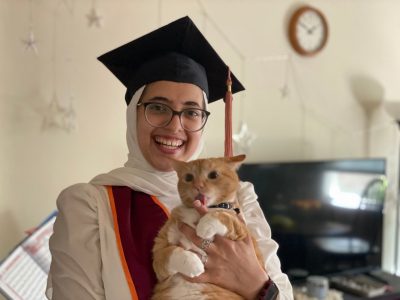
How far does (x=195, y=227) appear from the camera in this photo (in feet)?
3.15

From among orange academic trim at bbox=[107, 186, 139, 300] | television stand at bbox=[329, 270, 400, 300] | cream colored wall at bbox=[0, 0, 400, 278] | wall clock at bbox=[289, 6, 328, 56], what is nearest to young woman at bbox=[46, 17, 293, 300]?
orange academic trim at bbox=[107, 186, 139, 300]

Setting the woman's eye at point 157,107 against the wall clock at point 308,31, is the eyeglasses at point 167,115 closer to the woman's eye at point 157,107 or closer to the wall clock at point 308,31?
the woman's eye at point 157,107

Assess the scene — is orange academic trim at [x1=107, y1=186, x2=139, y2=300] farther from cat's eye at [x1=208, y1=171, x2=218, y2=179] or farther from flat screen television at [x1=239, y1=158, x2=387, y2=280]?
flat screen television at [x1=239, y1=158, x2=387, y2=280]

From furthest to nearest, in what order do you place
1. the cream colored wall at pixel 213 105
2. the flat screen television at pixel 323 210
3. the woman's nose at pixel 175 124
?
the flat screen television at pixel 323 210 → the cream colored wall at pixel 213 105 → the woman's nose at pixel 175 124

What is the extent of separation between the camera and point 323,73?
9.91 feet

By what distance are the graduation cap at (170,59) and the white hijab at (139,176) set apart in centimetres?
7

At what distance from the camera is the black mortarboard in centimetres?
119

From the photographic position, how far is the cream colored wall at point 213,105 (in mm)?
1970

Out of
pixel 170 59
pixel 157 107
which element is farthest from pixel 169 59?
pixel 157 107

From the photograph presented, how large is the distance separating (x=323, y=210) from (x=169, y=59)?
200cm

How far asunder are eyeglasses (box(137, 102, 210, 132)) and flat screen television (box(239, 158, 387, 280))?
1.35 meters

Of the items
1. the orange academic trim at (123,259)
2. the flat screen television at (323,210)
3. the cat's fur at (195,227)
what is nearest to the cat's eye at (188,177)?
the cat's fur at (195,227)

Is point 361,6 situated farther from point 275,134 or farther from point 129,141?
point 129,141

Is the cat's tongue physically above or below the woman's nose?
below
